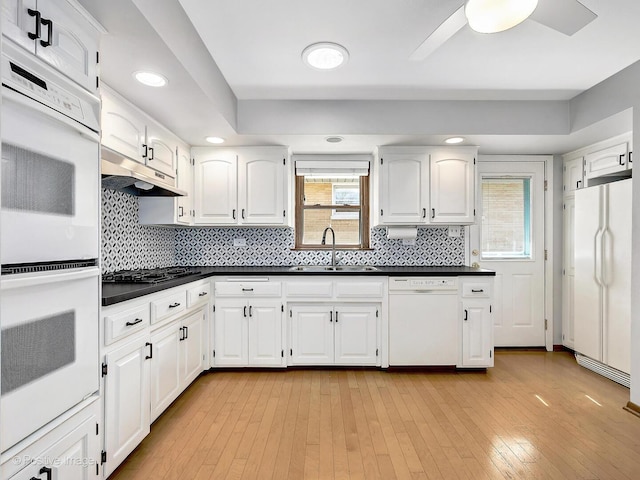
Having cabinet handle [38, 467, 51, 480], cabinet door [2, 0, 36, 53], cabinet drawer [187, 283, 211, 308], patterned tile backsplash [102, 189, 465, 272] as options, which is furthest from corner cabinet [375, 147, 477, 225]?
cabinet handle [38, 467, 51, 480]

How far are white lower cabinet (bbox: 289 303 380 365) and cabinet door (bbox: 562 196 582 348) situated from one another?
220cm

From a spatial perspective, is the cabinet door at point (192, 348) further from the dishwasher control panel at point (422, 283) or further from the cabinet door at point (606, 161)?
the cabinet door at point (606, 161)

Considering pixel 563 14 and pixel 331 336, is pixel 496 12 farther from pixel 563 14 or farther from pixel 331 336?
pixel 331 336

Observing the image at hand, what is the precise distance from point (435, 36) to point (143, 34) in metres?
1.33

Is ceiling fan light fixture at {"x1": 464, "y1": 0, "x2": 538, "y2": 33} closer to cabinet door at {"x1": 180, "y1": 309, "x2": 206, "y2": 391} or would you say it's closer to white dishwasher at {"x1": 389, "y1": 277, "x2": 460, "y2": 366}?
white dishwasher at {"x1": 389, "y1": 277, "x2": 460, "y2": 366}

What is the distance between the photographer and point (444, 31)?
1.59 m

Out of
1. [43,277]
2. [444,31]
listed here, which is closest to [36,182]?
[43,277]

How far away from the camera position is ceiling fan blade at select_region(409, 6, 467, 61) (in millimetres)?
1482

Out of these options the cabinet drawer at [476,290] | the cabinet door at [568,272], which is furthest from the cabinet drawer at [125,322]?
the cabinet door at [568,272]

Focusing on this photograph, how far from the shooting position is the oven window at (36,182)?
1041mm

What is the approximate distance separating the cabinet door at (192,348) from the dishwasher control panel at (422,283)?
5.49 ft

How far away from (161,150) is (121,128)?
Result: 1.89 ft

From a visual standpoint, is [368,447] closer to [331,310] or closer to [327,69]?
[331,310]

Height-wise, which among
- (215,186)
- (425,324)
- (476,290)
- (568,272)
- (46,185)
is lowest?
(425,324)
